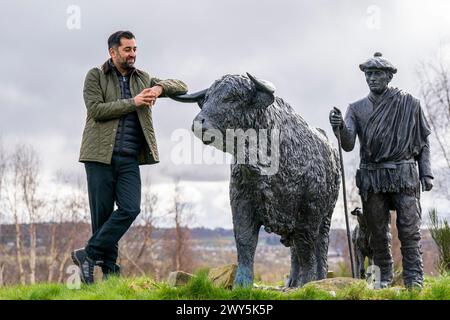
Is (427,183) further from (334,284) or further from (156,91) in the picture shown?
(156,91)

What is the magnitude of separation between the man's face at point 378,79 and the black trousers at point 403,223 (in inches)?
41.4

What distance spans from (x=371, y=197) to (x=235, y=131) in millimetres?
1825

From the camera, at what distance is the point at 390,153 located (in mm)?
6848

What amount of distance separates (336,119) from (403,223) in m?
1.20

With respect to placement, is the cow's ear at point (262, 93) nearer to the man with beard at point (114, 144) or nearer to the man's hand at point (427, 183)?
the man with beard at point (114, 144)

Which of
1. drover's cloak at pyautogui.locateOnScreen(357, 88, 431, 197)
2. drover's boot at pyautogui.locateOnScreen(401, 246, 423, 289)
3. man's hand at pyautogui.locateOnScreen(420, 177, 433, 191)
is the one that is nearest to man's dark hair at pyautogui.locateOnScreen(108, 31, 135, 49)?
drover's cloak at pyautogui.locateOnScreen(357, 88, 431, 197)

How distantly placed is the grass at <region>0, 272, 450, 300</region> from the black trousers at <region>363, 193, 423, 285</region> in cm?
55

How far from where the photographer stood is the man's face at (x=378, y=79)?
6.93m

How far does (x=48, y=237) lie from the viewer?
21031 mm

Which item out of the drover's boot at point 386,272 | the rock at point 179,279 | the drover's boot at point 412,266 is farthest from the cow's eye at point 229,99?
the drover's boot at point 386,272

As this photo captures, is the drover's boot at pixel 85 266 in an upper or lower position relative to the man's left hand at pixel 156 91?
lower

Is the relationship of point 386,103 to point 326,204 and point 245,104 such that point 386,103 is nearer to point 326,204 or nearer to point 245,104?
point 326,204

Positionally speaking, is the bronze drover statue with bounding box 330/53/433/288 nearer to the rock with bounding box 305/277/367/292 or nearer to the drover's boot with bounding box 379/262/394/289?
the drover's boot with bounding box 379/262/394/289
